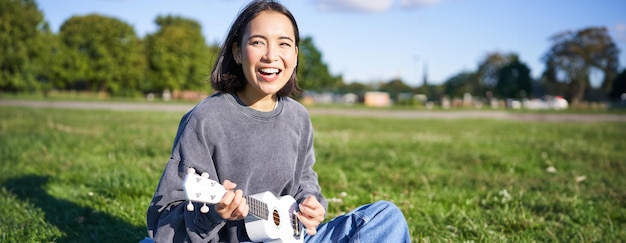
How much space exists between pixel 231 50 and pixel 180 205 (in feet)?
3.04

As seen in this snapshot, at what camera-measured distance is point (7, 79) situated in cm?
4712

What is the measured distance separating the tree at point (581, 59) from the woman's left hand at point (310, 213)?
84.3 meters

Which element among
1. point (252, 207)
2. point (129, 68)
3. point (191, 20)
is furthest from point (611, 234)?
point (191, 20)

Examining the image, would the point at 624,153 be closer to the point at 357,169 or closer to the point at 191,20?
the point at 357,169

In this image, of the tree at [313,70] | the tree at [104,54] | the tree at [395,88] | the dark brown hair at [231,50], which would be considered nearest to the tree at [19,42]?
the tree at [104,54]

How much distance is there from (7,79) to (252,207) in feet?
175

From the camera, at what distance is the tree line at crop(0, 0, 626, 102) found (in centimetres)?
4762

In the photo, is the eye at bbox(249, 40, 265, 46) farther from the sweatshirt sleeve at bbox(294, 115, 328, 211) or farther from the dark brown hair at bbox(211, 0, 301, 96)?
the sweatshirt sleeve at bbox(294, 115, 328, 211)

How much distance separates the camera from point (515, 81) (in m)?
86.2

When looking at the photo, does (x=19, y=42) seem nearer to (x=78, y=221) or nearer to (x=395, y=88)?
(x=78, y=221)

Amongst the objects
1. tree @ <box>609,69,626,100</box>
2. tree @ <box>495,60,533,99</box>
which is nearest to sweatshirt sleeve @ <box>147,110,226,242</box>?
tree @ <box>495,60,533,99</box>

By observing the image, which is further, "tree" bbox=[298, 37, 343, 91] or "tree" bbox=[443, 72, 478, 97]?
"tree" bbox=[443, 72, 478, 97]

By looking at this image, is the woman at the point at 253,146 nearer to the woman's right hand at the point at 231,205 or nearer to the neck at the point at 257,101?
the neck at the point at 257,101

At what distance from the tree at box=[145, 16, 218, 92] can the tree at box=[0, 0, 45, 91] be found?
15739mm
